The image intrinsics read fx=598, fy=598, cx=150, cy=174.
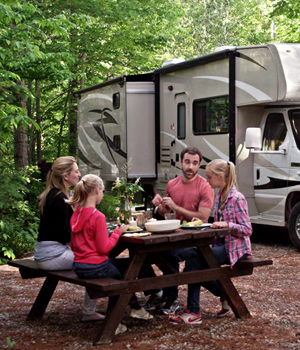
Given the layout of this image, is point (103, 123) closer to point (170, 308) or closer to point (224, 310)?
point (170, 308)

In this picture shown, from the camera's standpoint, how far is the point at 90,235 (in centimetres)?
459

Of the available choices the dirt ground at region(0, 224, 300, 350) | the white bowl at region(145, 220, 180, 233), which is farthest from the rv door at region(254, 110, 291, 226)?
the white bowl at region(145, 220, 180, 233)

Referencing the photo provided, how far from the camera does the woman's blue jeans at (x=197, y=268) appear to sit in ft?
16.6

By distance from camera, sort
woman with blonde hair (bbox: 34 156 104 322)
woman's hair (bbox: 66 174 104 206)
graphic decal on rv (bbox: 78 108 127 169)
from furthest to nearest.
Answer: graphic decal on rv (bbox: 78 108 127 169), woman with blonde hair (bbox: 34 156 104 322), woman's hair (bbox: 66 174 104 206)

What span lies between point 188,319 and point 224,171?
1282 mm

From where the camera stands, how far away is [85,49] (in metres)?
15.1

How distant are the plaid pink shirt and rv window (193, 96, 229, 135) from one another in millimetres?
4773

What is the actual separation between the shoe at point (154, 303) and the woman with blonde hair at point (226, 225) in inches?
19.1

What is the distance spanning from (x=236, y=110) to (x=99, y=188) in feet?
17.4

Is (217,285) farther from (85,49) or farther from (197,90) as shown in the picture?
(85,49)

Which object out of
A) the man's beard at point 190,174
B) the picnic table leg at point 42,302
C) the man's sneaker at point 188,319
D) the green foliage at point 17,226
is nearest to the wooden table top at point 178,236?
the man's sneaker at point 188,319

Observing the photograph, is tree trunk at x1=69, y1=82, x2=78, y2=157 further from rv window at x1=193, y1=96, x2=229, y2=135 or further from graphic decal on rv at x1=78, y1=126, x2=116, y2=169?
rv window at x1=193, y1=96, x2=229, y2=135

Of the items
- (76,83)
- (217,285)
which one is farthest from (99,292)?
(76,83)

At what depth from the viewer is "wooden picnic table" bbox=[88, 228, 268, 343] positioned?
4590 millimetres
